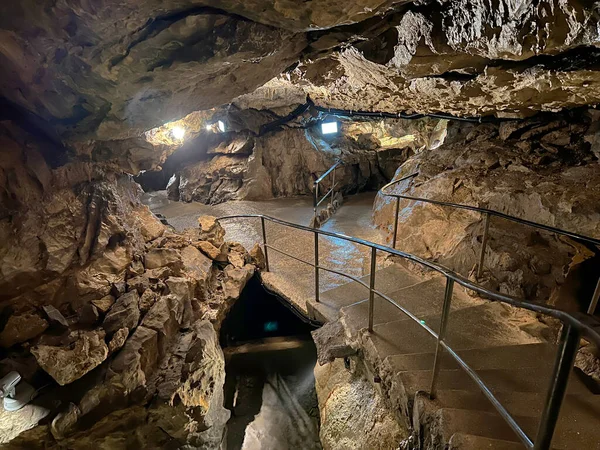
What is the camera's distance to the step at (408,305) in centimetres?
314

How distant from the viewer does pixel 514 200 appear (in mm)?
4230

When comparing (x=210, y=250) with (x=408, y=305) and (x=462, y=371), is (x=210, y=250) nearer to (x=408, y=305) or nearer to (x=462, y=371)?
(x=408, y=305)

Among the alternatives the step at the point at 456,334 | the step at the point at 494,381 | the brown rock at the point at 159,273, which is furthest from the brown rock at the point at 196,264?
the step at the point at 494,381

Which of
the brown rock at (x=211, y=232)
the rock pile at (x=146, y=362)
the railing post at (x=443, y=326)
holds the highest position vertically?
the railing post at (x=443, y=326)

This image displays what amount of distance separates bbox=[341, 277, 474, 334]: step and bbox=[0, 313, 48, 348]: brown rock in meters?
2.97

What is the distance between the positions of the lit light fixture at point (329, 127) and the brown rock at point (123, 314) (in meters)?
8.51

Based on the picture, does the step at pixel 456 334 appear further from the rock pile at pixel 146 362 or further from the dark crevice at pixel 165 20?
the dark crevice at pixel 165 20

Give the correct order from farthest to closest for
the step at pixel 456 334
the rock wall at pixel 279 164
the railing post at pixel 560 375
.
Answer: the rock wall at pixel 279 164
the step at pixel 456 334
the railing post at pixel 560 375

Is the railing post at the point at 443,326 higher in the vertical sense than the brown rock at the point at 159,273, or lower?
higher

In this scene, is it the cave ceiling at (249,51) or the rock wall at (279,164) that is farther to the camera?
the rock wall at (279,164)

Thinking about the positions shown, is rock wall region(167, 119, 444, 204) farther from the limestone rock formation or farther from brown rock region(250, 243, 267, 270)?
the limestone rock formation

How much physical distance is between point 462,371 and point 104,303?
11.7 ft

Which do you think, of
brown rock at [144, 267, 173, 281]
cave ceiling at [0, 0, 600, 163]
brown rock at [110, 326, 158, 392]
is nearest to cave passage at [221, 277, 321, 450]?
brown rock at [144, 267, 173, 281]

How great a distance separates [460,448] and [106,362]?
319 cm
